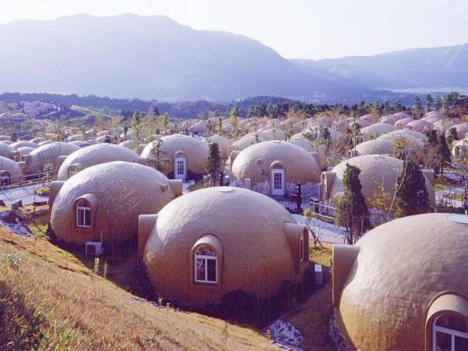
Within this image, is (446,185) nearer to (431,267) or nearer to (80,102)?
(431,267)

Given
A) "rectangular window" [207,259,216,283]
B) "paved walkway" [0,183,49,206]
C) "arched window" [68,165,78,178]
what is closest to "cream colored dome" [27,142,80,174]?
"paved walkway" [0,183,49,206]

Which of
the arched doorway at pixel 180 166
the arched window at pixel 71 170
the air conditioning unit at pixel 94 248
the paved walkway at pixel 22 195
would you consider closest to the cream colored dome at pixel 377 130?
the arched doorway at pixel 180 166

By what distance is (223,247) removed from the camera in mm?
19469

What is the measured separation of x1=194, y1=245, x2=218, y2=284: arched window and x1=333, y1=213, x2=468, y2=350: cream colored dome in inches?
198

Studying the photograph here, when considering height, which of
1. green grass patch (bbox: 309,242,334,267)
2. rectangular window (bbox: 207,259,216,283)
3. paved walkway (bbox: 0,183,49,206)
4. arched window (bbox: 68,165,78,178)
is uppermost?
arched window (bbox: 68,165,78,178)

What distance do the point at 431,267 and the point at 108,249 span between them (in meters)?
17.1

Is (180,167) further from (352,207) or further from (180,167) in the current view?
(352,207)

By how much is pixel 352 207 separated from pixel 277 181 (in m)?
14.6

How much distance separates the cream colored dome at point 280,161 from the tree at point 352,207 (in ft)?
45.0

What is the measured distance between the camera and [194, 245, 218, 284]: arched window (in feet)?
63.3

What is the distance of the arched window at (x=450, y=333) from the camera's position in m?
13.2


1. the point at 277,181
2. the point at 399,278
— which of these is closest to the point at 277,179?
the point at 277,181

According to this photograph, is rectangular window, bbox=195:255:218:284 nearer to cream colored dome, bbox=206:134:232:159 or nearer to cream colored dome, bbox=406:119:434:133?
cream colored dome, bbox=206:134:232:159

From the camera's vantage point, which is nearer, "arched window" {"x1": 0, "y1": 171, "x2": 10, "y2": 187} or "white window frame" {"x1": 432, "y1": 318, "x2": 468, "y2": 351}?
"white window frame" {"x1": 432, "y1": 318, "x2": 468, "y2": 351}
